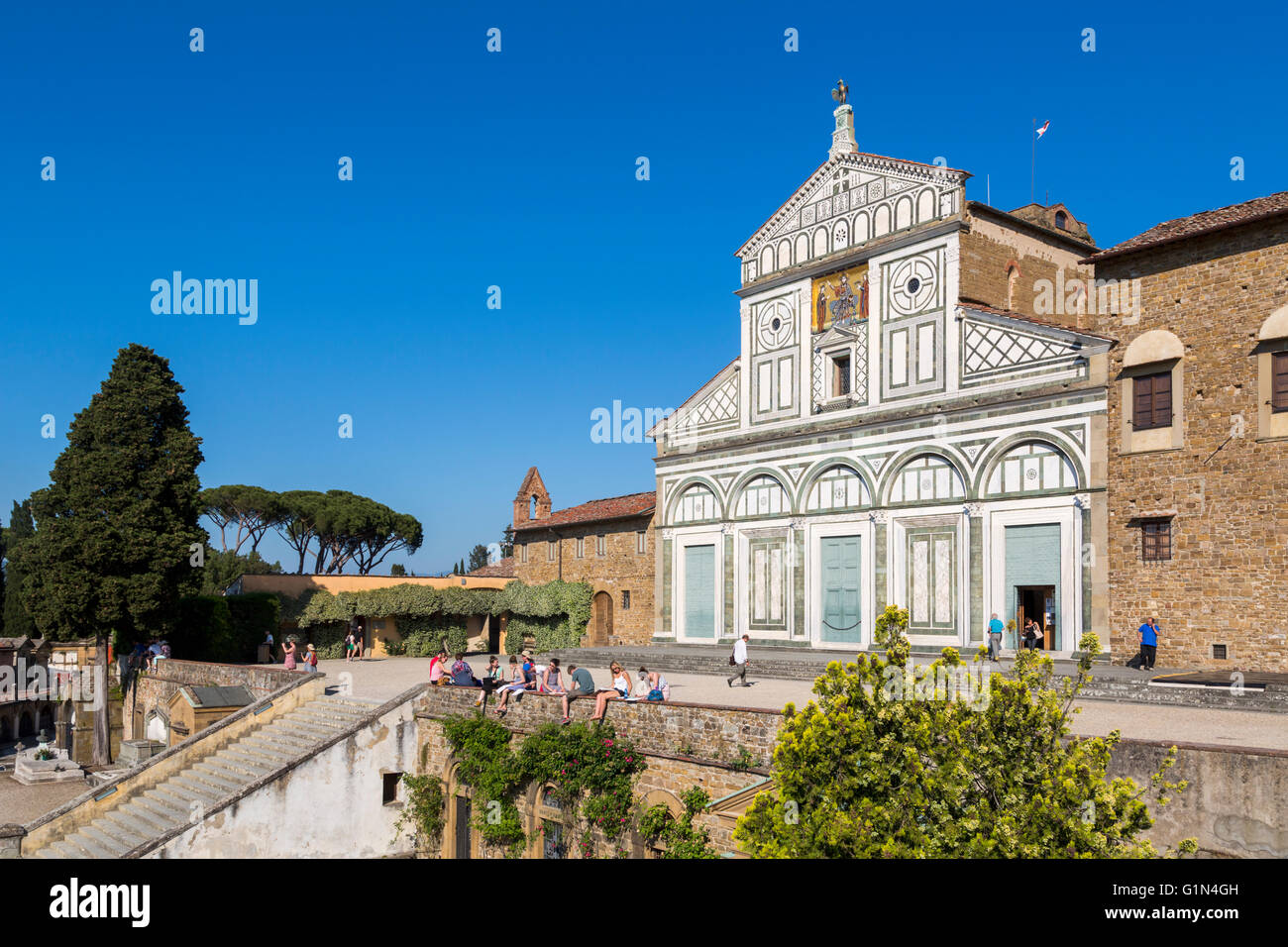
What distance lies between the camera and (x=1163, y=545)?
22.4 metres

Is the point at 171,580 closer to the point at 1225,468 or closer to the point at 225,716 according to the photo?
the point at 225,716

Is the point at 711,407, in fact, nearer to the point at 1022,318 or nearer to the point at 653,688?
the point at 1022,318

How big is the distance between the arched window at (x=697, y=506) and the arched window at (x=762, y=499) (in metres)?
1.16

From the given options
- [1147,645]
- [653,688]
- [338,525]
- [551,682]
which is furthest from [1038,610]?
[338,525]

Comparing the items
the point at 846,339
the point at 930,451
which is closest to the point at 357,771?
the point at 930,451

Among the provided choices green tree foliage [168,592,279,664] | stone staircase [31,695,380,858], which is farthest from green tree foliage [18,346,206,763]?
stone staircase [31,695,380,858]

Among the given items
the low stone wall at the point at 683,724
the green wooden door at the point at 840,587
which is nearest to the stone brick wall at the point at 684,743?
the low stone wall at the point at 683,724

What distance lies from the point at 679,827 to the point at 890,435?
17.1 metres

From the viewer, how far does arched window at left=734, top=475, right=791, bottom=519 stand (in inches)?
1259

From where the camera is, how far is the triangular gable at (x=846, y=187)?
28703 mm

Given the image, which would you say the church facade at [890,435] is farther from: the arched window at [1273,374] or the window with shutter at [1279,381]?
the window with shutter at [1279,381]

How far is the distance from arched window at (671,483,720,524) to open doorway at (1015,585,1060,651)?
440 inches
